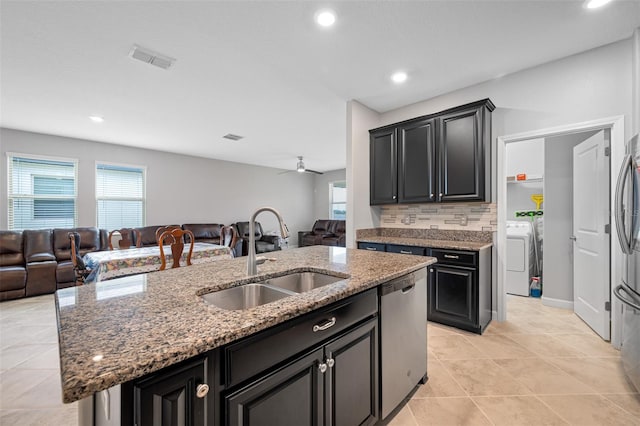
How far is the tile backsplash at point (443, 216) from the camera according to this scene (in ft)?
10.0

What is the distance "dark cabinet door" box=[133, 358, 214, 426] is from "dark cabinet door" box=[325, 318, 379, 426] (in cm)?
53

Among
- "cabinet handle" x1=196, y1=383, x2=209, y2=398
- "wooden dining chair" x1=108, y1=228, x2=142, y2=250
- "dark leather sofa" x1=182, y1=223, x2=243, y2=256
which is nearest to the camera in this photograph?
"cabinet handle" x1=196, y1=383, x2=209, y2=398

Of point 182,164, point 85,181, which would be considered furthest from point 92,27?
point 182,164

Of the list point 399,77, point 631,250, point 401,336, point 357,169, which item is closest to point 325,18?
point 399,77

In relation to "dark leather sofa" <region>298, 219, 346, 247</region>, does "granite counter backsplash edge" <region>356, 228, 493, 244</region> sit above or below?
above

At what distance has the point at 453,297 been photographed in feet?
9.02

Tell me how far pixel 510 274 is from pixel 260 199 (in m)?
6.25

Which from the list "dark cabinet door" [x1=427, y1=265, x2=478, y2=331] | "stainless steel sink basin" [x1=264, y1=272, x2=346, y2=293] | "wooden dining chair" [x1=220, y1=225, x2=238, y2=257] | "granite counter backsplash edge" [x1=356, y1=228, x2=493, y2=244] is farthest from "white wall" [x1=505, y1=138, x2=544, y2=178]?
"wooden dining chair" [x1=220, y1=225, x2=238, y2=257]

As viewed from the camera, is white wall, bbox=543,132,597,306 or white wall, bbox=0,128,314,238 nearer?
white wall, bbox=543,132,597,306

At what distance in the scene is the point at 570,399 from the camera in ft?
5.78

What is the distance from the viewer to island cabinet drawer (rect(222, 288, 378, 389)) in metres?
0.82

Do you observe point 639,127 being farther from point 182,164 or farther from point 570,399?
point 182,164

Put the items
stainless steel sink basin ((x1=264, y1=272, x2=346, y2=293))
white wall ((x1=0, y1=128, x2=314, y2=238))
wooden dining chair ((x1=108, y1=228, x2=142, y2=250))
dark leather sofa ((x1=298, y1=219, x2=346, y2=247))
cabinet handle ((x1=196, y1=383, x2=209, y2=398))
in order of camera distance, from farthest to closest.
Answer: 1. dark leather sofa ((x1=298, y1=219, x2=346, y2=247))
2. white wall ((x1=0, y1=128, x2=314, y2=238))
3. wooden dining chair ((x1=108, y1=228, x2=142, y2=250))
4. stainless steel sink basin ((x1=264, y1=272, x2=346, y2=293))
5. cabinet handle ((x1=196, y1=383, x2=209, y2=398))

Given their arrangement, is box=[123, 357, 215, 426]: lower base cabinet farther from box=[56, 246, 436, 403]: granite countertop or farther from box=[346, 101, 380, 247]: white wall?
box=[346, 101, 380, 247]: white wall
